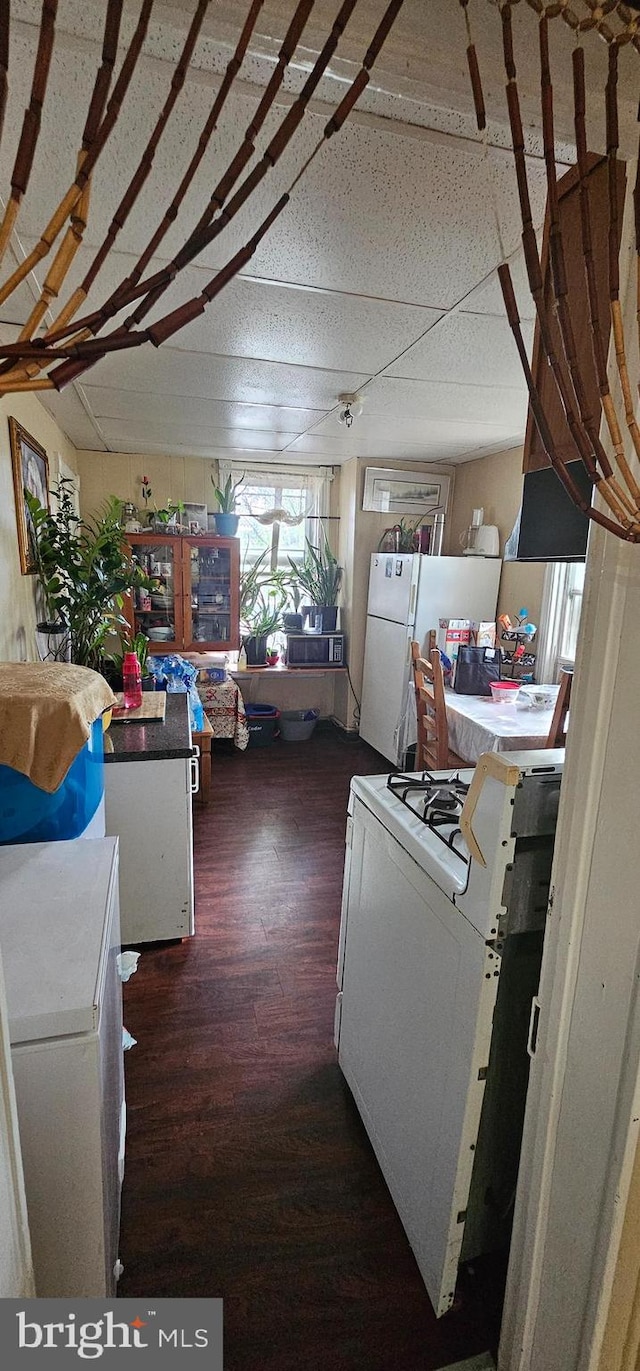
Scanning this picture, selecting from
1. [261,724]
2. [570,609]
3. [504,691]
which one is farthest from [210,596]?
[570,609]

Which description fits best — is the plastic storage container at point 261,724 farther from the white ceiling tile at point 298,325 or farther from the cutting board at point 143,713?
the white ceiling tile at point 298,325

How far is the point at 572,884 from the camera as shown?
896mm

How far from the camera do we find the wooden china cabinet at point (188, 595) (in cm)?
416

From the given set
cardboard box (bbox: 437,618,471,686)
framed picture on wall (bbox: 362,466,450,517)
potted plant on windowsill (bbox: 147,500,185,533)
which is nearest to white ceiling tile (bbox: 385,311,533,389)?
cardboard box (bbox: 437,618,471,686)

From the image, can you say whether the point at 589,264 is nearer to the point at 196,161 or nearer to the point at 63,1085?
the point at 196,161

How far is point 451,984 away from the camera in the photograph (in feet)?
3.64

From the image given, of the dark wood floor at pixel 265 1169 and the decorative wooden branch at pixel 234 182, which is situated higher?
the decorative wooden branch at pixel 234 182

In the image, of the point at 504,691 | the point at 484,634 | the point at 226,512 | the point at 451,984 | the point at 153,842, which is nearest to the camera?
the point at 451,984

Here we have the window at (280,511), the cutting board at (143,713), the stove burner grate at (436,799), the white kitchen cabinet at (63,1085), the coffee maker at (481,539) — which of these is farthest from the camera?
the window at (280,511)

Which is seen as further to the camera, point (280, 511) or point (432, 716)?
point (280, 511)

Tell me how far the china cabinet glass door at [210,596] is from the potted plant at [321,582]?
636 millimetres

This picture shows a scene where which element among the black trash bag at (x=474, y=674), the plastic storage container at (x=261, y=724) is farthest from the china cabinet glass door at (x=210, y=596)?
the black trash bag at (x=474, y=674)

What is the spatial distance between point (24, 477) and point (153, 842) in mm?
1516

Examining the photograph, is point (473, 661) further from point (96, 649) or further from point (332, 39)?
point (332, 39)
